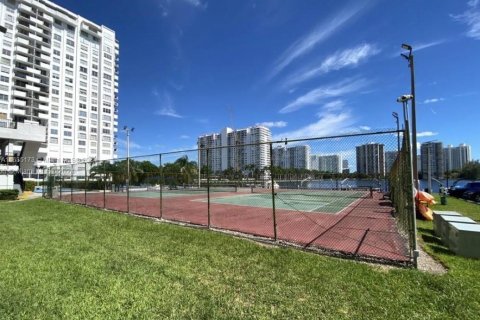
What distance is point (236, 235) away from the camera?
843 centimetres

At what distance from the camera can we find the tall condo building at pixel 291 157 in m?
7.84

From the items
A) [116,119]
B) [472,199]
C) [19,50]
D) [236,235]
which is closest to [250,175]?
[236,235]

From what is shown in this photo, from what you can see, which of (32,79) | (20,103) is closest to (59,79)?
(32,79)

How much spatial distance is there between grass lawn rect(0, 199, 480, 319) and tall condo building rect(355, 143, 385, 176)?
7.64ft

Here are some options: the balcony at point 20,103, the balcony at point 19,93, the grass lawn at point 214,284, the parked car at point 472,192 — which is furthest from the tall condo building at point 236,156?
the balcony at point 19,93

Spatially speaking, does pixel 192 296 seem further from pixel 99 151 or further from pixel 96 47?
pixel 96 47

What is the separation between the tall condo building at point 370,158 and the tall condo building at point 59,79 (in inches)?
2954

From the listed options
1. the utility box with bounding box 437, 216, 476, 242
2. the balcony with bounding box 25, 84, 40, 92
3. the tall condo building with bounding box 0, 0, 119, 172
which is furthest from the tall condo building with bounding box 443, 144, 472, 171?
the balcony with bounding box 25, 84, 40, 92

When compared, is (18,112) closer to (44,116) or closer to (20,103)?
(20,103)

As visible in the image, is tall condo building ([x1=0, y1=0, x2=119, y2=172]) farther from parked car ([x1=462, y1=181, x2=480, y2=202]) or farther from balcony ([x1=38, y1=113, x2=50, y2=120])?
parked car ([x1=462, y1=181, x2=480, y2=202])

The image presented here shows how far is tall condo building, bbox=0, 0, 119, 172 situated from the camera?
73250 mm

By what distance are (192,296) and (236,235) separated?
417cm

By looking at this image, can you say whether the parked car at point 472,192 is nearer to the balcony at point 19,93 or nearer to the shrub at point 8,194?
the shrub at point 8,194

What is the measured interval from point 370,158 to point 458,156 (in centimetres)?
9069
